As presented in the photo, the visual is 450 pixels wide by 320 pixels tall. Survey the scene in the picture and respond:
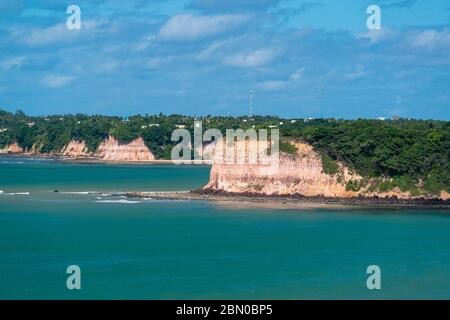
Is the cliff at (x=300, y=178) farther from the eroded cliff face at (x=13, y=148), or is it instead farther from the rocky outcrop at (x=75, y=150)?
the eroded cliff face at (x=13, y=148)

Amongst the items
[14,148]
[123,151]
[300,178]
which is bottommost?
[300,178]

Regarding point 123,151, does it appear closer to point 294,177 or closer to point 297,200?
point 294,177

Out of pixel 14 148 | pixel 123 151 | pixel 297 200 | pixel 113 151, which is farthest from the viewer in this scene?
pixel 14 148

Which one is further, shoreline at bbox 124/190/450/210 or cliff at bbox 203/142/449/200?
cliff at bbox 203/142/449/200

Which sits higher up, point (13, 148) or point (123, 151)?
point (13, 148)

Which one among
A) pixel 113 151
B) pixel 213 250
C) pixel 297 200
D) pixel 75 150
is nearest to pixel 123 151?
pixel 113 151

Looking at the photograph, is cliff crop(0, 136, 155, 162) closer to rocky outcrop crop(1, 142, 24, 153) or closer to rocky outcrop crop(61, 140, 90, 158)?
rocky outcrop crop(61, 140, 90, 158)

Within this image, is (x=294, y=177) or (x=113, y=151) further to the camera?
(x=113, y=151)

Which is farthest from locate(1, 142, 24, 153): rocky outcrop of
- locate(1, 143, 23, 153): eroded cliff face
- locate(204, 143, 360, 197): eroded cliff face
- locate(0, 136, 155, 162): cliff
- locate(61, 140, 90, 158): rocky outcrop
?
locate(204, 143, 360, 197): eroded cliff face
